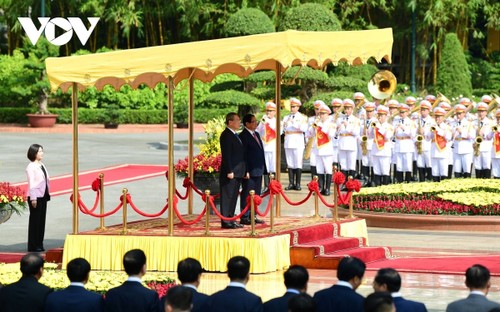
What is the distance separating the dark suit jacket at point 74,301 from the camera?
32.7ft

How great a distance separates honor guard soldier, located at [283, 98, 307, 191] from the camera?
27.0 m

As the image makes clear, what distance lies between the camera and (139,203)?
24.8 m

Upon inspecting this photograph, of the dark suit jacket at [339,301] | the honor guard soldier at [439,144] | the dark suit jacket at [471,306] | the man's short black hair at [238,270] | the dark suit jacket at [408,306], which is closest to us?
the dark suit jacket at [471,306]

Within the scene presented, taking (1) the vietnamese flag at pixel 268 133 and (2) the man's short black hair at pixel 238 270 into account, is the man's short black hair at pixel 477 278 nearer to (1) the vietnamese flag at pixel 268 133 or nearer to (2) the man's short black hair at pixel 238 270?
(2) the man's short black hair at pixel 238 270

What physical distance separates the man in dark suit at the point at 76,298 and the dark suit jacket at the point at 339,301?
158 cm

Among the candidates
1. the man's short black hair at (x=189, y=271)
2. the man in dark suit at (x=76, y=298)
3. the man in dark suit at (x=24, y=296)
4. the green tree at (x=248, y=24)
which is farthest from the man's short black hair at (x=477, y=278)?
the green tree at (x=248, y=24)

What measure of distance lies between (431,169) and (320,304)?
18532mm

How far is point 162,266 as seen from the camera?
56.2ft

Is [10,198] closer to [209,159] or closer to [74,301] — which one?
[209,159]

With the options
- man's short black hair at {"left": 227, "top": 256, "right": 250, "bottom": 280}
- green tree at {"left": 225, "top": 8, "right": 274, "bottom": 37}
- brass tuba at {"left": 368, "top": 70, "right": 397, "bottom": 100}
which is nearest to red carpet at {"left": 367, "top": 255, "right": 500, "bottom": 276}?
man's short black hair at {"left": 227, "top": 256, "right": 250, "bottom": 280}

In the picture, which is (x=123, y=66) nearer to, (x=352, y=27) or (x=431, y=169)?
(x=431, y=169)

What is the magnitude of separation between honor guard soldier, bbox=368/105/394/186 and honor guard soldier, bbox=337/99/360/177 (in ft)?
1.19

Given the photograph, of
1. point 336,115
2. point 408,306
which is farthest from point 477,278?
point 336,115

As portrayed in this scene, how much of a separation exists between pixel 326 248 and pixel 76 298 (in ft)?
25.8
